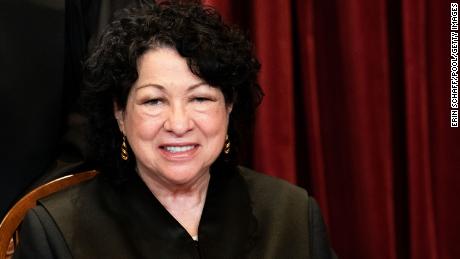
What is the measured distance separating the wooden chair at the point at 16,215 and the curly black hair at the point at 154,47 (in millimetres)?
160

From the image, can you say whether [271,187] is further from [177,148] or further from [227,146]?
[177,148]

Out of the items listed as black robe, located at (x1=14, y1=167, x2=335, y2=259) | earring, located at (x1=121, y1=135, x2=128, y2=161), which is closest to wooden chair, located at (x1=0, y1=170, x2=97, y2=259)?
black robe, located at (x1=14, y1=167, x2=335, y2=259)

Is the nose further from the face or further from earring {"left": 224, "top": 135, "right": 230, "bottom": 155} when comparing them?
earring {"left": 224, "top": 135, "right": 230, "bottom": 155}

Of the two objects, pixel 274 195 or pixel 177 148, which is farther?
pixel 274 195

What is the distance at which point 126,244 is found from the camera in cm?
141

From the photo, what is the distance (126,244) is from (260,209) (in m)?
0.36

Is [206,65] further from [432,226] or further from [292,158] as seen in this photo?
[432,226]

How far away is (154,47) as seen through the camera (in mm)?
1385

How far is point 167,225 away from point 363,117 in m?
0.85

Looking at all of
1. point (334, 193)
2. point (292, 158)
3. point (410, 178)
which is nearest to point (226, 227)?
point (292, 158)

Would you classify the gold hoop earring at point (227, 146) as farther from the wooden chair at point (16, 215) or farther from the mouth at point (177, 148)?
the wooden chair at point (16, 215)

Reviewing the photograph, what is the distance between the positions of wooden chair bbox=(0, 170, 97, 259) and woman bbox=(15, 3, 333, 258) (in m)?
0.13

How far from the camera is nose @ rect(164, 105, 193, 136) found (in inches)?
53.4

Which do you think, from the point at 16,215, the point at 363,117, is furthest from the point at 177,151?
the point at 363,117
